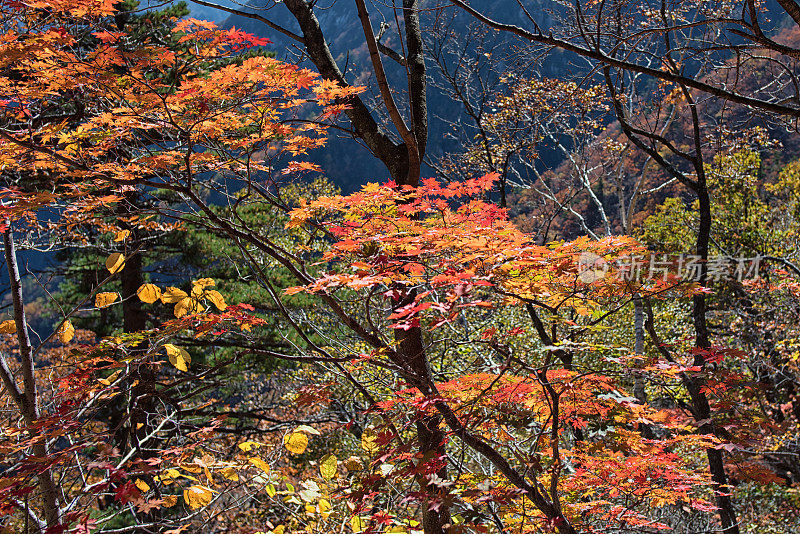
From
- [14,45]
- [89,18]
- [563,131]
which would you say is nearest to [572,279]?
[14,45]

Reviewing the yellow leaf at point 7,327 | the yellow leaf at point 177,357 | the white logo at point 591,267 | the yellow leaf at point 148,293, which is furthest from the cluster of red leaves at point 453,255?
the yellow leaf at point 7,327

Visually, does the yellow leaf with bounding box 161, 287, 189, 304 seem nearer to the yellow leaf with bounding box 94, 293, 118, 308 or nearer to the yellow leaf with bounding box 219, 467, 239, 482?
the yellow leaf with bounding box 94, 293, 118, 308

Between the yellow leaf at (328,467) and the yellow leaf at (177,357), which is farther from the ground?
the yellow leaf at (177,357)

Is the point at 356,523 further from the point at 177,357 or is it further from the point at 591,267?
the point at 591,267

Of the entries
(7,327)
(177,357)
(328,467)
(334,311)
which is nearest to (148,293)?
(177,357)

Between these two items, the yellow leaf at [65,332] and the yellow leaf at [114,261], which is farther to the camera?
the yellow leaf at [65,332]

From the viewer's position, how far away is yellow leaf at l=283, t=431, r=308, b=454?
2.14 metres

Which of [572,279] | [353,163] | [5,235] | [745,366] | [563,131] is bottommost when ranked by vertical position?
[745,366]

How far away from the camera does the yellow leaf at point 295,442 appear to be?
2.14m

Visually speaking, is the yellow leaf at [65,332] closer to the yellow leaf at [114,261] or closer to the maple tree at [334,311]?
the maple tree at [334,311]

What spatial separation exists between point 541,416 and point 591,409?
0.37 m

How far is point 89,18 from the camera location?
2621mm

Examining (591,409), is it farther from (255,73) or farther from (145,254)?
(145,254)

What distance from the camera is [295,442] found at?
2.17m
